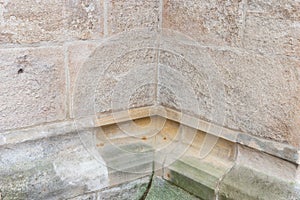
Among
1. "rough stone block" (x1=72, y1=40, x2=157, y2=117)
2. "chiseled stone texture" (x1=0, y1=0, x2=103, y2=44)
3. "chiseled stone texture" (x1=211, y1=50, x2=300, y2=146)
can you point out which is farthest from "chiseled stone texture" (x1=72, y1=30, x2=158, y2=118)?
"chiseled stone texture" (x1=211, y1=50, x2=300, y2=146)

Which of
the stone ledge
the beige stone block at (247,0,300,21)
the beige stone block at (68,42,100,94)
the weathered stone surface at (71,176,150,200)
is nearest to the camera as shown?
the beige stone block at (247,0,300,21)

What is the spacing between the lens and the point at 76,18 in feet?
4.81

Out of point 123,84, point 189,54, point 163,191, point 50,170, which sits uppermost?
point 189,54

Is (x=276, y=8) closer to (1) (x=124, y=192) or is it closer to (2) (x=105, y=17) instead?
(2) (x=105, y=17)

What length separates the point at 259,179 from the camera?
4.65ft

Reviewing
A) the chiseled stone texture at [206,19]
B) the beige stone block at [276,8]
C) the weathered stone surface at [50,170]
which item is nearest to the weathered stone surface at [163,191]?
the weathered stone surface at [50,170]

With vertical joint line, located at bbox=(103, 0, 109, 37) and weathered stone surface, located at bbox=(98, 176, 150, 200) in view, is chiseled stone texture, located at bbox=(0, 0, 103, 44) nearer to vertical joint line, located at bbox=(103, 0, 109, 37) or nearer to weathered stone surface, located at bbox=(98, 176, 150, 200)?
vertical joint line, located at bbox=(103, 0, 109, 37)

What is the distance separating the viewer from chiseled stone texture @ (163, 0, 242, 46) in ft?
4.73

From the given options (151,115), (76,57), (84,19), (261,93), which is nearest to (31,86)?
(76,57)

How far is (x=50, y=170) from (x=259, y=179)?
794 mm

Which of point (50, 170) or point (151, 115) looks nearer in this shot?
point (50, 170)

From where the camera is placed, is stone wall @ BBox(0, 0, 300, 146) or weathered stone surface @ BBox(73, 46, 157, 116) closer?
stone wall @ BBox(0, 0, 300, 146)

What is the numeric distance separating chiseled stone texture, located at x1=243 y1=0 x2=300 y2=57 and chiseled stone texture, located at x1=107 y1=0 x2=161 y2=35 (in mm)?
452

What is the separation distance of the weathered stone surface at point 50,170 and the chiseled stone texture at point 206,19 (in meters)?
0.65
